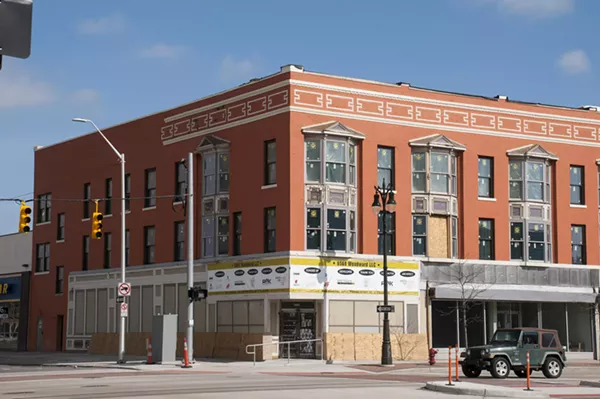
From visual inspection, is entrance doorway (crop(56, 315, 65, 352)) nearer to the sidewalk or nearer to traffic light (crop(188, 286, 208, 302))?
traffic light (crop(188, 286, 208, 302))

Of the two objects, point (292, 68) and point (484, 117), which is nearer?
point (292, 68)

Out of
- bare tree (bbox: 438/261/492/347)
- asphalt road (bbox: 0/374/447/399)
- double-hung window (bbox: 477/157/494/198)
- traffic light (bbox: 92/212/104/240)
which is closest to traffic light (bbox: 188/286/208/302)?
traffic light (bbox: 92/212/104/240)

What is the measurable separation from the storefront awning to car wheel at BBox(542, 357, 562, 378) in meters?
12.8

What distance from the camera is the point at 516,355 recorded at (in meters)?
33.1

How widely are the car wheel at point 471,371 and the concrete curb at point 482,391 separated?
7415mm

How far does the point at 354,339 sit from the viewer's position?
44.7 metres

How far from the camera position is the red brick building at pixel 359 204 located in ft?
148

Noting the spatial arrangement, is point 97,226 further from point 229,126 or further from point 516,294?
point 516,294

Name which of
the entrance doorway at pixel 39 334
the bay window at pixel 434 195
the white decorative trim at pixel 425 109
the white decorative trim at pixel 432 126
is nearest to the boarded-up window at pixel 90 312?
the entrance doorway at pixel 39 334

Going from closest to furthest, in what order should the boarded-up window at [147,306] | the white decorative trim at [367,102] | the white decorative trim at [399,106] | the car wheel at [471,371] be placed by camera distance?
the car wheel at [471,371] → the white decorative trim at [367,102] → the white decorative trim at [399,106] → the boarded-up window at [147,306]

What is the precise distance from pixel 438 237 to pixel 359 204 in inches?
193

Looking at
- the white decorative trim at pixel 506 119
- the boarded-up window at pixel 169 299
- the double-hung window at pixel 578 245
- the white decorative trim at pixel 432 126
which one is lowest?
the boarded-up window at pixel 169 299

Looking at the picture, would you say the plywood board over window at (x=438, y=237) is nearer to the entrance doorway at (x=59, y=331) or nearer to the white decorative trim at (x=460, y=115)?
the white decorative trim at (x=460, y=115)

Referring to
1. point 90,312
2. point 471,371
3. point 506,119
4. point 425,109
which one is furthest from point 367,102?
point 90,312
